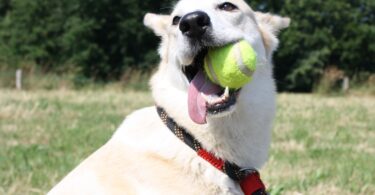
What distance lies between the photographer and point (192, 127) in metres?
2.92

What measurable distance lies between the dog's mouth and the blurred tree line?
1044 inches

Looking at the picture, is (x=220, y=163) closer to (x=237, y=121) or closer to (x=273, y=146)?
(x=237, y=121)

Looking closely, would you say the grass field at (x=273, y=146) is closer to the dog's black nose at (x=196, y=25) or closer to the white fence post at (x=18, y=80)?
the dog's black nose at (x=196, y=25)

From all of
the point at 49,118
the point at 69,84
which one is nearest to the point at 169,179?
the point at 49,118

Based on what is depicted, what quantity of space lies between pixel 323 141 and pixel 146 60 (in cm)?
2482

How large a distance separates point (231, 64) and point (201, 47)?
173 millimetres

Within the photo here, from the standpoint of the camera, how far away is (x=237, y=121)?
9.68 feet

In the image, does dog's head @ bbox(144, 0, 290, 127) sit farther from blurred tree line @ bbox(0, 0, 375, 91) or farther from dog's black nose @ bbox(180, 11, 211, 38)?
blurred tree line @ bbox(0, 0, 375, 91)

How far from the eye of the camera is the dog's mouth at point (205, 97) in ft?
8.96

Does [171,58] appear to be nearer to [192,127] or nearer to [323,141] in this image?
[192,127]

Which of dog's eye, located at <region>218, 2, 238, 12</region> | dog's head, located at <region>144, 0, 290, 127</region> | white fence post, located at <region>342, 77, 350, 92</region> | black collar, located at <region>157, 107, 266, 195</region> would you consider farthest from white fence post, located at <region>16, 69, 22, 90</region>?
black collar, located at <region>157, 107, 266, 195</region>

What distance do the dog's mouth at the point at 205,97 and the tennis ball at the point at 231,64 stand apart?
1.4 inches

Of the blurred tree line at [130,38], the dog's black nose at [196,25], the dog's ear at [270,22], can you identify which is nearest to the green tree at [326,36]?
the blurred tree line at [130,38]

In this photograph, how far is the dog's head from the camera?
2.76 metres
